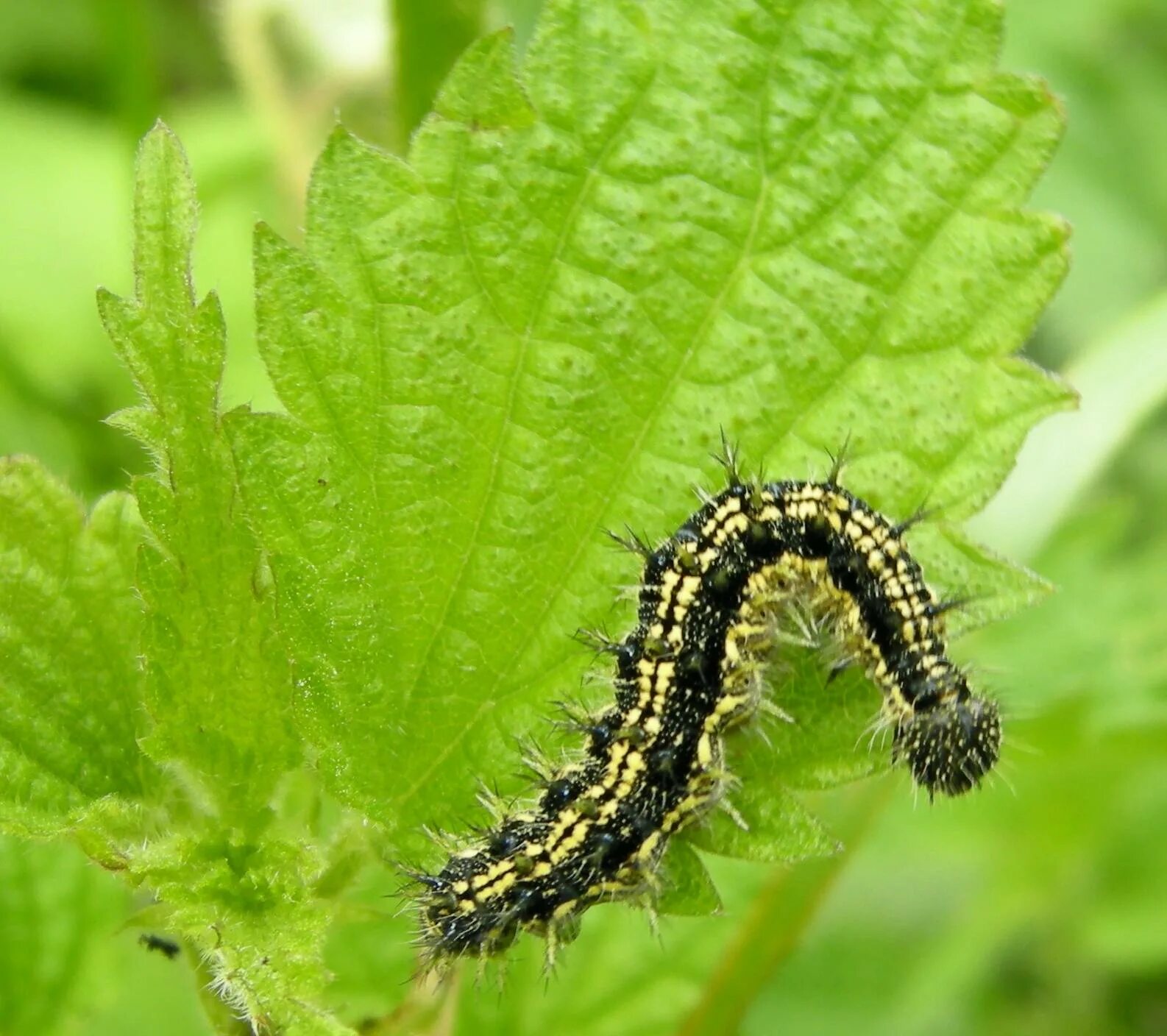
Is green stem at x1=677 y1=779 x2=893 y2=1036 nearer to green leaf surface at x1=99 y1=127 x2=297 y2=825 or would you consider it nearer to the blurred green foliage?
the blurred green foliage

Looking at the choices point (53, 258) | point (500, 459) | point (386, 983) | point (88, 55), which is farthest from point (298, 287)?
point (88, 55)

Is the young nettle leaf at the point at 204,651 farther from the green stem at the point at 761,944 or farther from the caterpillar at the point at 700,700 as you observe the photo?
the green stem at the point at 761,944

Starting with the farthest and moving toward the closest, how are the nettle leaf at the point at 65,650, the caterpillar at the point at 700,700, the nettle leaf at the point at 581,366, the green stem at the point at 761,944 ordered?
1. the green stem at the point at 761,944
2. the caterpillar at the point at 700,700
3. the nettle leaf at the point at 581,366
4. the nettle leaf at the point at 65,650

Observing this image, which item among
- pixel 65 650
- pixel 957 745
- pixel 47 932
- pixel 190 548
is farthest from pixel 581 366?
pixel 47 932

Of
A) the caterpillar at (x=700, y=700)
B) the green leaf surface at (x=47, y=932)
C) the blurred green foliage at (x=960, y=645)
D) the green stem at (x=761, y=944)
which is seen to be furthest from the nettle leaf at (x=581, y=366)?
the green leaf surface at (x=47, y=932)

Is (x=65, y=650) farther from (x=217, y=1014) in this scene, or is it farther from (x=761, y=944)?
(x=761, y=944)

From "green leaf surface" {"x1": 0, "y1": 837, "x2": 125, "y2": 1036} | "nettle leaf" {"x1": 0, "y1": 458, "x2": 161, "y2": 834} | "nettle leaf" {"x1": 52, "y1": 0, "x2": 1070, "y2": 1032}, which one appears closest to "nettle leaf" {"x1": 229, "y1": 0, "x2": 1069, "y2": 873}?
"nettle leaf" {"x1": 52, "y1": 0, "x2": 1070, "y2": 1032}
